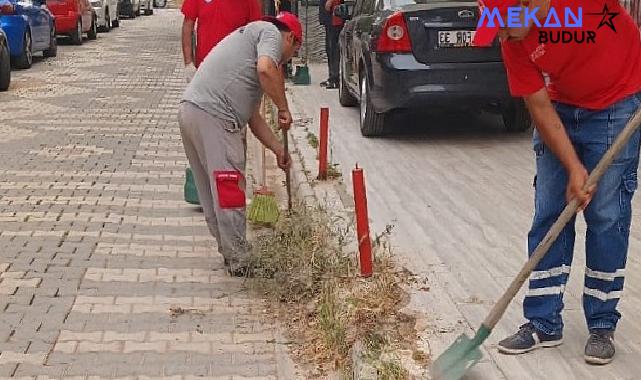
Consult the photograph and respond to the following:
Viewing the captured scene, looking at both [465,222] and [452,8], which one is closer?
[465,222]

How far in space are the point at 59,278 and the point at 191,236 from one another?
1265 mm

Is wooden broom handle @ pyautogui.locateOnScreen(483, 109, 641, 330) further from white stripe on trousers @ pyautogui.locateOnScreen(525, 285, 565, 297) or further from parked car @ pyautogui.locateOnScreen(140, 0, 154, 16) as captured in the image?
parked car @ pyautogui.locateOnScreen(140, 0, 154, 16)

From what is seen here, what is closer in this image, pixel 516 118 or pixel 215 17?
pixel 215 17

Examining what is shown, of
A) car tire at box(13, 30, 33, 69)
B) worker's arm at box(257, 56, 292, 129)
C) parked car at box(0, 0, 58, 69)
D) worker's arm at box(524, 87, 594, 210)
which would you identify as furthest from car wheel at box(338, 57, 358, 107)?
worker's arm at box(524, 87, 594, 210)

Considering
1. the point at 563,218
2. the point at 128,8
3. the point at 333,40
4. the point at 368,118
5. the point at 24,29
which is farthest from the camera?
the point at 128,8

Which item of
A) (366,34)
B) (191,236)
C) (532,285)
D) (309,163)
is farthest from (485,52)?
(532,285)

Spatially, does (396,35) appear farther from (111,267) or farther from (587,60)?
(587,60)

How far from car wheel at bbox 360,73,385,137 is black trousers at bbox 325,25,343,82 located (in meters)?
3.90

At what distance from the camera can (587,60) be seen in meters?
3.78

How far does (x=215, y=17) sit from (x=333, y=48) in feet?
23.7

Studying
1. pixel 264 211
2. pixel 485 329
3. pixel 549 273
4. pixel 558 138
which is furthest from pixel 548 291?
pixel 264 211

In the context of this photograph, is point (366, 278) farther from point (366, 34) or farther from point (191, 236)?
point (366, 34)

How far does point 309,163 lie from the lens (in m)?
8.67

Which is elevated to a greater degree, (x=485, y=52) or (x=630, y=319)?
(x=485, y=52)
